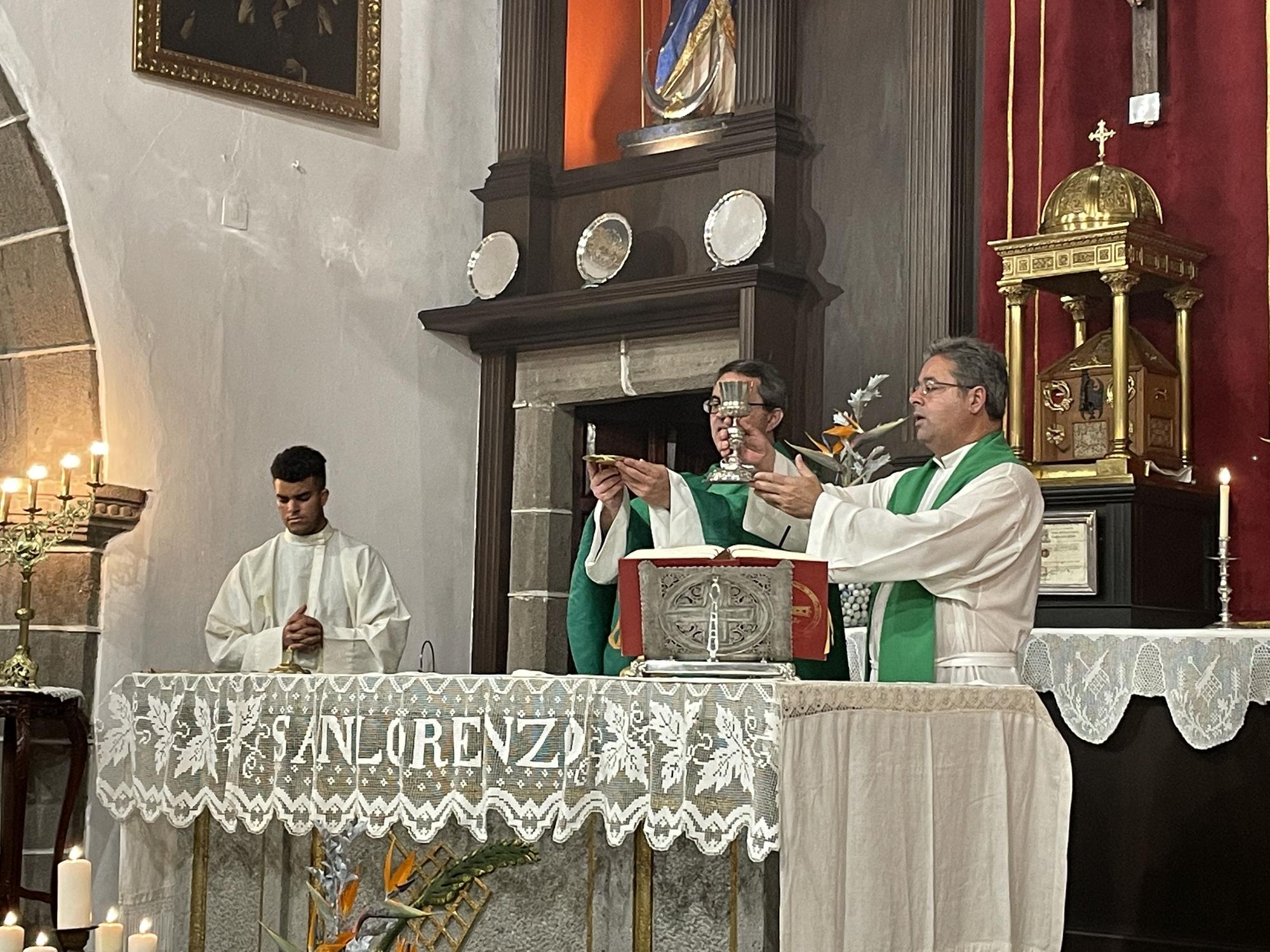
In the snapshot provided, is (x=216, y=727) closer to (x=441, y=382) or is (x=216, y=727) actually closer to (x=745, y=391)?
(x=745, y=391)

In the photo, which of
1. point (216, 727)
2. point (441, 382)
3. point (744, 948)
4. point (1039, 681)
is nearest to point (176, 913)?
point (216, 727)

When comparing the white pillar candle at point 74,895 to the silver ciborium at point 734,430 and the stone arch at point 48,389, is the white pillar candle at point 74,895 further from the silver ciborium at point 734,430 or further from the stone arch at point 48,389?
the stone arch at point 48,389

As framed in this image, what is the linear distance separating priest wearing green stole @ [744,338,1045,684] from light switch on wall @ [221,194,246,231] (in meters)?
3.83

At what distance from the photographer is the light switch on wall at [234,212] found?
781 centimetres

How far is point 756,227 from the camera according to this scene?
7590 mm

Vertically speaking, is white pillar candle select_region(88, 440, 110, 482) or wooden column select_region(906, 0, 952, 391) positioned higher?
wooden column select_region(906, 0, 952, 391)

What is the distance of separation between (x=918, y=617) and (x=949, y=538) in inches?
9.6

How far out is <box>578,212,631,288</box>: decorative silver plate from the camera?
26.7ft

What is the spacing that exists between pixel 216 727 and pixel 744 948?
4.99 feet

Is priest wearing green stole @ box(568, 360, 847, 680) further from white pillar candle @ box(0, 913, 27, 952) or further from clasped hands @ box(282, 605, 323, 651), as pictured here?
white pillar candle @ box(0, 913, 27, 952)

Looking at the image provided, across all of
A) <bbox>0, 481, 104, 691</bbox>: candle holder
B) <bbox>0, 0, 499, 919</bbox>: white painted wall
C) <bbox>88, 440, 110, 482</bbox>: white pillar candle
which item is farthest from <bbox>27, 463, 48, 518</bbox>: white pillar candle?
<bbox>0, 0, 499, 919</bbox>: white painted wall

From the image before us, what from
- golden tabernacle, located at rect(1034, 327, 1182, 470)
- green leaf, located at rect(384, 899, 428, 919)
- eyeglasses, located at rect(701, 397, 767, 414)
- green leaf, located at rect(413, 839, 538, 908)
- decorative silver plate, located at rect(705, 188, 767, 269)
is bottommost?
green leaf, located at rect(384, 899, 428, 919)

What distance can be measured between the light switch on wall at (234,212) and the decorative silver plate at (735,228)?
1874mm

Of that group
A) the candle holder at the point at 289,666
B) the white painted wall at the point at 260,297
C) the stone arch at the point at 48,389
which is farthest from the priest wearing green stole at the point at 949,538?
the white painted wall at the point at 260,297
